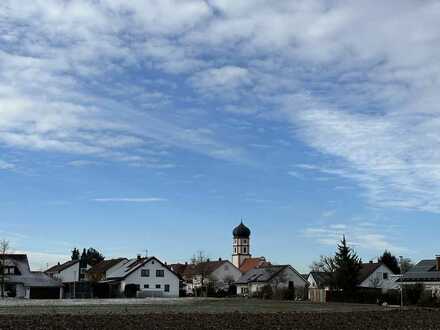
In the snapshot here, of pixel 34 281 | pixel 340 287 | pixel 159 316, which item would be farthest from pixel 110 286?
pixel 159 316

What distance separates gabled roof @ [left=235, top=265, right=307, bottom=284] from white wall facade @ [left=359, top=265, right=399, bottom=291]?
1365cm

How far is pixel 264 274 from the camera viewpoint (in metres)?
118

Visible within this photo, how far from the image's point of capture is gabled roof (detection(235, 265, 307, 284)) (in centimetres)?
11444

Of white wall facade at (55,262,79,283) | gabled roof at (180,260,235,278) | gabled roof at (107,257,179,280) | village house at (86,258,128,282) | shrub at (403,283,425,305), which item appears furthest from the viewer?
white wall facade at (55,262,79,283)

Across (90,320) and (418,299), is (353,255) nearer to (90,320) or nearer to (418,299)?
(418,299)

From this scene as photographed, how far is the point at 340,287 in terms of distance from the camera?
78.7 m

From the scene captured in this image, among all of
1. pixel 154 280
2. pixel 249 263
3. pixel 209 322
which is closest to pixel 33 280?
pixel 154 280

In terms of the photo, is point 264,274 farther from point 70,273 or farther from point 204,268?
point 70,273

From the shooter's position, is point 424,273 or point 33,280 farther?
point 33,280

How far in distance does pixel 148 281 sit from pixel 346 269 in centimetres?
3998

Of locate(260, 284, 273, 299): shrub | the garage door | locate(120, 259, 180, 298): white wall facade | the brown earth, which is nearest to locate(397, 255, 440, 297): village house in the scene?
locate(260, 284, 273, 299): shrub

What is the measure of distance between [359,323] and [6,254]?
72866 millimetres

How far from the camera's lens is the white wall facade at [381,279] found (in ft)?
346

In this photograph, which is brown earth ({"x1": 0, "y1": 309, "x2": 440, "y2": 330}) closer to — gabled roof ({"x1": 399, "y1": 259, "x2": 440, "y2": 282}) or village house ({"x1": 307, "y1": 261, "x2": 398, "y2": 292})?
gabled roof ({"x1": 399, "y1": 259, "x2": 440, "y2": 282})
